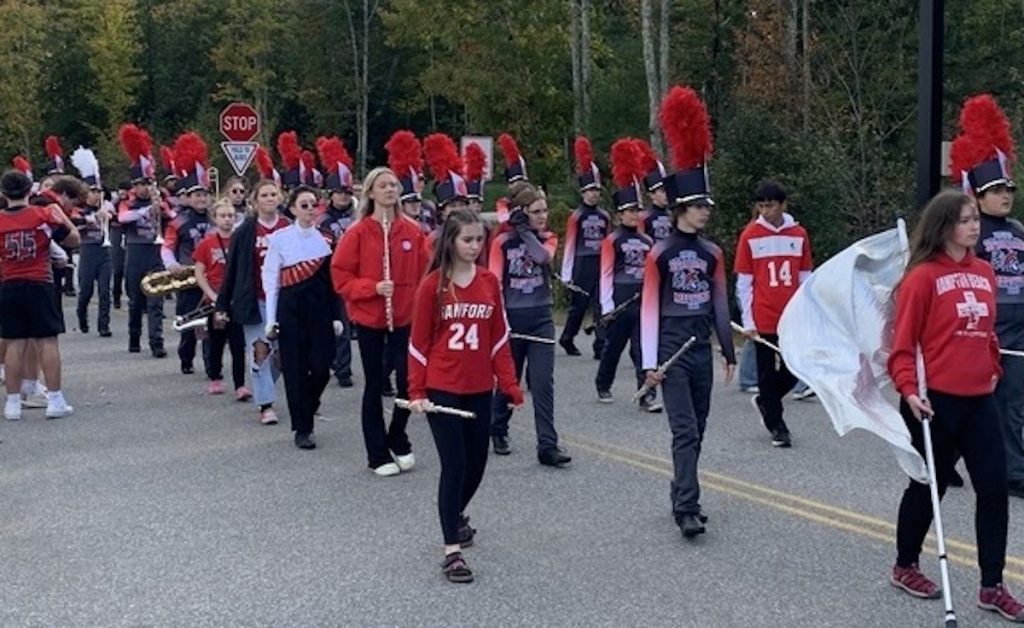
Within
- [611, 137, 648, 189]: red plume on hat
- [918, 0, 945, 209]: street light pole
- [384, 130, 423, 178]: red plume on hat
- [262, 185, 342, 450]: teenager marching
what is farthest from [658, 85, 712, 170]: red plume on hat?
[611, 137, 648, 189]: red plume on hat

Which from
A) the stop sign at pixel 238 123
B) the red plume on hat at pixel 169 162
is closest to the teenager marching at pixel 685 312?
the red plume on hat at pixel 169 162

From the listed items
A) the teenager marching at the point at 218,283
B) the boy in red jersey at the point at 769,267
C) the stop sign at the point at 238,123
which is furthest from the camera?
the stop sign at the point at 238,123

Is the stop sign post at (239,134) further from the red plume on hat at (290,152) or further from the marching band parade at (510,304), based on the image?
the marching band parade at (510,304)

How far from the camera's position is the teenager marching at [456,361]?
656cm

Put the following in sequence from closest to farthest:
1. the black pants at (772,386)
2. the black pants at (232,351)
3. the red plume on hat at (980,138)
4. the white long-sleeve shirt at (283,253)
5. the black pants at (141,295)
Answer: the red plume on hat at (980,138)
the black pants at (772,386)
the white long-sleeve shirt at (283,253)
the black pants at (232,351)
the black pants at (141,295)

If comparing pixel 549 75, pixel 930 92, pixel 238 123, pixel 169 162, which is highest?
pixel 549 75

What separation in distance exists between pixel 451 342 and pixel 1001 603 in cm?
287

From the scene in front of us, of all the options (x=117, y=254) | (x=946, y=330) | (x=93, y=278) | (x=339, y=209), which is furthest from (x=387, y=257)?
(x=117, y=254)

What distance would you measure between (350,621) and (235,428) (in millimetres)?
5285

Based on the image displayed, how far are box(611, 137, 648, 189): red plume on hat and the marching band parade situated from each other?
0.11ft

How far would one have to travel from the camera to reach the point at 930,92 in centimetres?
1146

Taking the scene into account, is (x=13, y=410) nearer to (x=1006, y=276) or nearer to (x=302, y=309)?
(x=302, y=309)

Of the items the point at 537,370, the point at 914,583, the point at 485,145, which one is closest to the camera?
the point at 914,583

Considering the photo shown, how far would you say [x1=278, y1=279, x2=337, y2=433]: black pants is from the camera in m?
9.85
